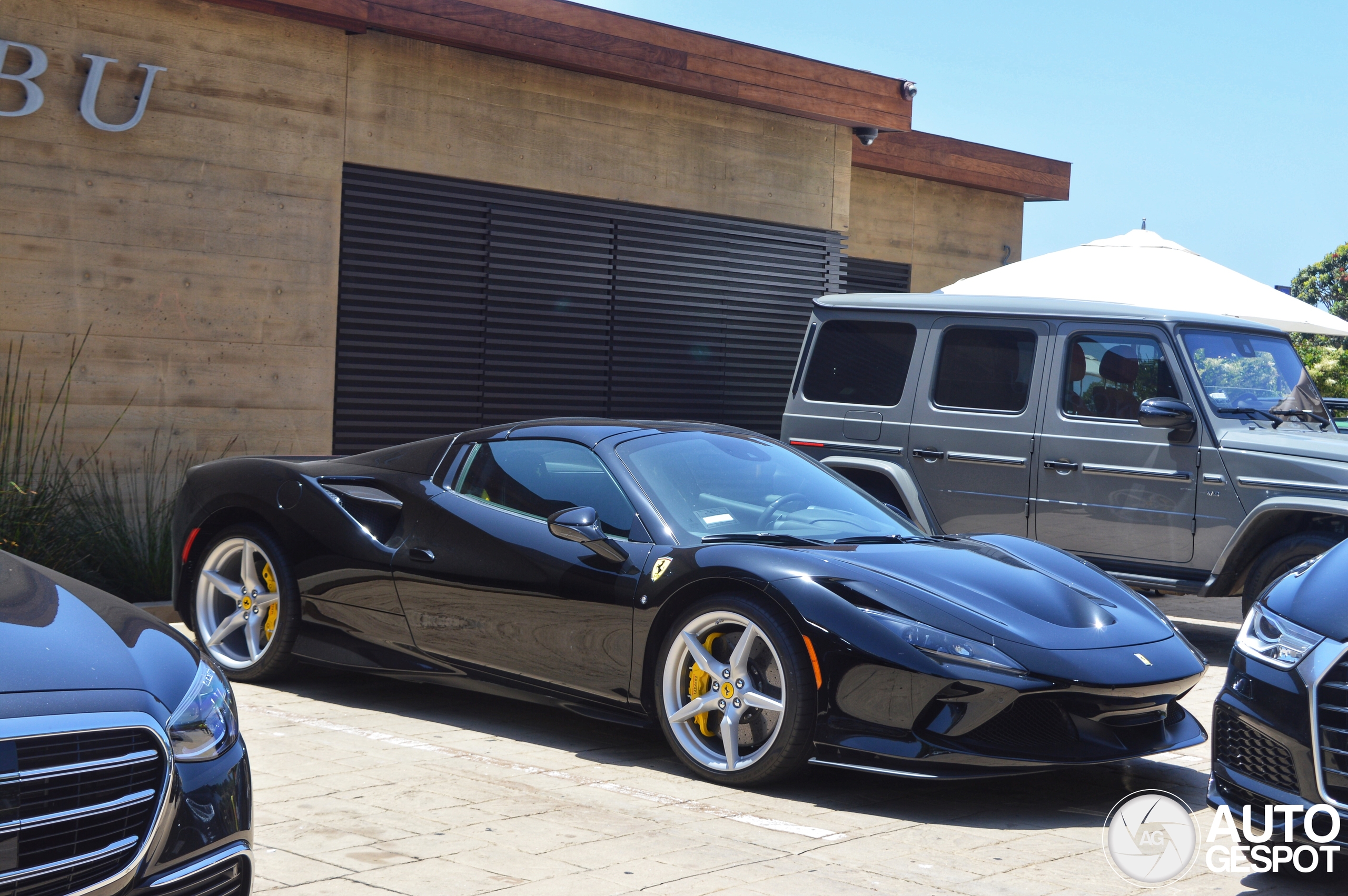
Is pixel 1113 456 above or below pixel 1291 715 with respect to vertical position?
above

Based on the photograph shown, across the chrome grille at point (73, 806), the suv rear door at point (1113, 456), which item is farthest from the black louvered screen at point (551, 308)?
the chrome grille at point (73, 806)

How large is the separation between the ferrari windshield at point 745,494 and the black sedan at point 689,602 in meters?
0.01

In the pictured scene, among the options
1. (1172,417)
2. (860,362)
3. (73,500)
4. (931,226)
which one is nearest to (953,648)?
(1172,417)

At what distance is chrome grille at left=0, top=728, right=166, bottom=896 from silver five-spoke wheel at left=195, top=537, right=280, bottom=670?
3680 mm

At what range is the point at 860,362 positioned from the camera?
908 cm

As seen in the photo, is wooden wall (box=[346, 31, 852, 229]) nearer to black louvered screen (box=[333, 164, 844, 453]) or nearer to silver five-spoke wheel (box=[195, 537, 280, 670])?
black louvered screen (box=[333, 164, 844, 453])

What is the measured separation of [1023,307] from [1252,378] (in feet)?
4.44

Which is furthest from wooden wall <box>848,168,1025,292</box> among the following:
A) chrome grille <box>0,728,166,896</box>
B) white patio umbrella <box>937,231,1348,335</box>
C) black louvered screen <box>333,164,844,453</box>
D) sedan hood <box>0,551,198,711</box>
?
chrome grille <box>0,728,166,896</box>

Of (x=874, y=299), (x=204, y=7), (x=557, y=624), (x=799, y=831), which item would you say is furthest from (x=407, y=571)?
(x=204, y=7)

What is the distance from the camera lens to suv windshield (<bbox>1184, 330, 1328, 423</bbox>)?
7969 millimetres

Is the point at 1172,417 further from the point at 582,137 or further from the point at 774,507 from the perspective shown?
the point at 582,137

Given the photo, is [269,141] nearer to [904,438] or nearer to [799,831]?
[904,438]

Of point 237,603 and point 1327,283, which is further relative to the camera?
point 1327,283

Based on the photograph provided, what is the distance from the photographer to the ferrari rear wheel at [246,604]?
6375 millimetres
